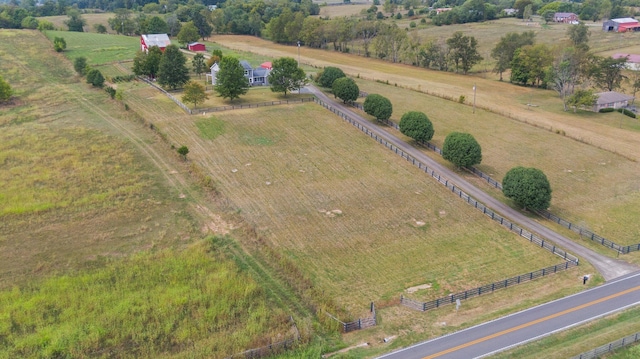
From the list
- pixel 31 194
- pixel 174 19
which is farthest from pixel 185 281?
pixel 174 19

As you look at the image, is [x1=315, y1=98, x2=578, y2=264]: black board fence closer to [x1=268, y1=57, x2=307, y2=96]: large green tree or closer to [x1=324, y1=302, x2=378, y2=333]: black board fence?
[x1=268, y1=57, x2=307, y2=96]: large green tree

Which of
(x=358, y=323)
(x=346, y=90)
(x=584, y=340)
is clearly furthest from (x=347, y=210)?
(x=346, y=90)

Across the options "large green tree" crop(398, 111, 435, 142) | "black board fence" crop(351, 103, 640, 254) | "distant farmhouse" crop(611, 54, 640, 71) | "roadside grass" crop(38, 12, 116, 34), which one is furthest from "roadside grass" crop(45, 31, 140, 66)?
"distant farmhouse" crop(611, 54, 640, 71)

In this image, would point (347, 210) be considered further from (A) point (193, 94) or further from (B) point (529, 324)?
(A) point (193, 94)

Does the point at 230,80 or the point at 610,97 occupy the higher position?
the point at 230,80

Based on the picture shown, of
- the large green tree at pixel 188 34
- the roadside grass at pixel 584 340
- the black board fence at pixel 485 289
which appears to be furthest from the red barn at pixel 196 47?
the roadside grass at pixel 584 340

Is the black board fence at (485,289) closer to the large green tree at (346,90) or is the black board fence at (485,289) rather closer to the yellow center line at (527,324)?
the yellow center line at (527,324)

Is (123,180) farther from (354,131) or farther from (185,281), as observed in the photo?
(354,131)
